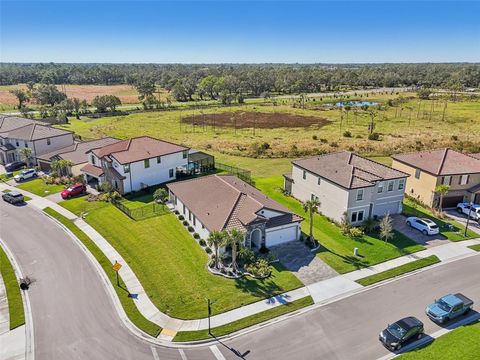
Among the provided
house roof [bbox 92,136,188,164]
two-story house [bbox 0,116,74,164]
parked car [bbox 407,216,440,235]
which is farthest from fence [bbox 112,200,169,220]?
parked car [bbox 407,216,440,235]

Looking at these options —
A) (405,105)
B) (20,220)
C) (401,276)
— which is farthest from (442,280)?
(405,105)

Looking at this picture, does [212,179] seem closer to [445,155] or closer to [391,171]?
[391,171]

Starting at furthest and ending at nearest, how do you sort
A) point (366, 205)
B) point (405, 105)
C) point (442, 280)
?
point (405, 105) < point (366, 205) < point (442, 280)

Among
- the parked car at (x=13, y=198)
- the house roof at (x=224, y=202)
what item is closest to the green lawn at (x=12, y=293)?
the parked car at (x=13, y=198)

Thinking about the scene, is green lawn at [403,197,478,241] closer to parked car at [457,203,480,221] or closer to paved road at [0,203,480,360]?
parked car at [457,203,480,221]

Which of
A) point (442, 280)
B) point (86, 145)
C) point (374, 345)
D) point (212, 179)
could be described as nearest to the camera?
point (374, 345)
